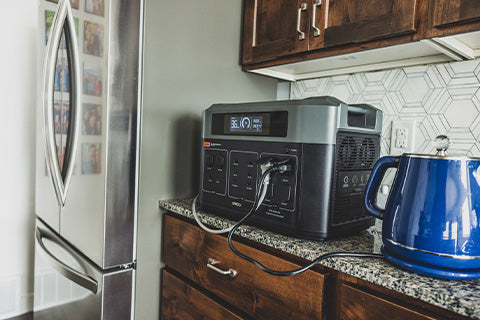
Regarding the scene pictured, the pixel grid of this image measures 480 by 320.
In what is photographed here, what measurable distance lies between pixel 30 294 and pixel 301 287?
158cm

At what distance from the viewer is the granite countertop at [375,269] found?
0.52 meters

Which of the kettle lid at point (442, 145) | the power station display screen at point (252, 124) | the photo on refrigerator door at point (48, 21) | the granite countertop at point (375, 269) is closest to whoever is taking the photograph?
the granite countertop at point (375, 269)

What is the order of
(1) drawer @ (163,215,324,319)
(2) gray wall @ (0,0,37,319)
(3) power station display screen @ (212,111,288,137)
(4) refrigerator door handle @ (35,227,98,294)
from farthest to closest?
(2) gray wall @ (0,0,37,319), (4) refrigerator door handle @ (35,227,98,294), (3) power station display screen @ (212,111,288,137), (1) drawer @ (163,215,324,319)

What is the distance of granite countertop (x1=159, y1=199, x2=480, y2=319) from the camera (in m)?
0.52

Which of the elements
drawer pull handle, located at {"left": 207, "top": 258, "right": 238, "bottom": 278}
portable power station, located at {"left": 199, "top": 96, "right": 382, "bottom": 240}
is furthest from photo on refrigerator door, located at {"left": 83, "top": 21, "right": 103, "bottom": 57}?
drawer pull handle, located at {"left": 207, "top": 258, "right": 238, "bottom": 278}

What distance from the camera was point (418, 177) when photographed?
618 mm

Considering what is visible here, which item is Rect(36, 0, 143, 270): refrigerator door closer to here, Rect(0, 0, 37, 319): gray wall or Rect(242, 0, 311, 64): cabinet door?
Rect(242, 0, 311, 64): cabinet door

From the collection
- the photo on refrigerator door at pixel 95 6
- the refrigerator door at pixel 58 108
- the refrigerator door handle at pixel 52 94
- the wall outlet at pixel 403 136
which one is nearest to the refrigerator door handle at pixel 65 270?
the refrigerator door at pixel 58 108

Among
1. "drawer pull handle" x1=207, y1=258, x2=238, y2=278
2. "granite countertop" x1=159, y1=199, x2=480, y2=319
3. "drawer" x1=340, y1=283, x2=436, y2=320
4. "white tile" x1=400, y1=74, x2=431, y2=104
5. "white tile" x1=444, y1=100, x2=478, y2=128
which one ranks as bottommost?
"drawer pull handle" x1=207, y1=258, x2=238, y2=278

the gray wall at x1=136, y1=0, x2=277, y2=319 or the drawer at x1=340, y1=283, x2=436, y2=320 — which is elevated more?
the gray wall at x1=136, y1=0, x2=277, y2=319

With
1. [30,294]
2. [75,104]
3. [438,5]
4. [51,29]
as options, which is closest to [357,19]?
[438,5]

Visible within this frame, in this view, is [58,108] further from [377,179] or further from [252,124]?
[377,179]

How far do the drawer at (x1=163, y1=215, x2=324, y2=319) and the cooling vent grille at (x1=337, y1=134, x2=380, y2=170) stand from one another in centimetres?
29

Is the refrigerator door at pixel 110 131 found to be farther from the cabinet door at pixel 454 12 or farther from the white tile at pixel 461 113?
the white tile at pixel 461 113
